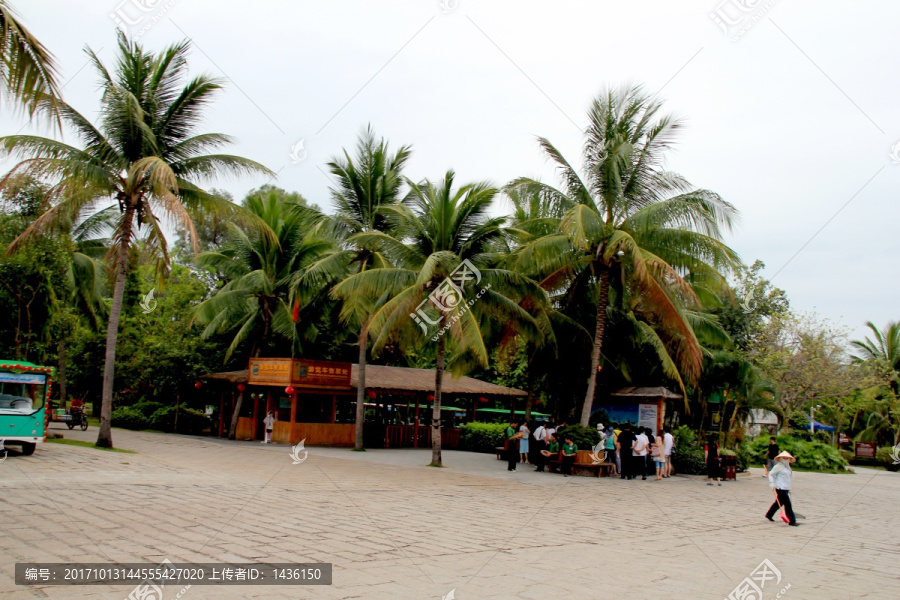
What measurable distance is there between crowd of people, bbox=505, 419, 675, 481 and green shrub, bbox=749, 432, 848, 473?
8750 mm

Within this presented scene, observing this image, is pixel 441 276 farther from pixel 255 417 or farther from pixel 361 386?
pixel 255 417

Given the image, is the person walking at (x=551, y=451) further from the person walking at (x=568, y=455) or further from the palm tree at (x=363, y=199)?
the palm tree at (x=363, y=199)

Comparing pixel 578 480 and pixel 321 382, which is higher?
pixel 321 382

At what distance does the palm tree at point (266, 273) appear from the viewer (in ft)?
82.0

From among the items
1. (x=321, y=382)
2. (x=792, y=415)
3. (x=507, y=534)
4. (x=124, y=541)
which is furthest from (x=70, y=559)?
(x=792, y=415)

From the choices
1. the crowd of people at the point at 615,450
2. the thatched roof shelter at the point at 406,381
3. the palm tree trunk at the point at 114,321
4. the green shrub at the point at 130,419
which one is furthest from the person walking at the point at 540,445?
the green shrub at the point at 130,419

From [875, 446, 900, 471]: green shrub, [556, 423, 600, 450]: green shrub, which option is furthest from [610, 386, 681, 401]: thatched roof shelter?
[875, 446, 900, 471]: green shrub

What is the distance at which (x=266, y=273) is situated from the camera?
2583cm

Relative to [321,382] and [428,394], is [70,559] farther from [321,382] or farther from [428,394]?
[428,394]

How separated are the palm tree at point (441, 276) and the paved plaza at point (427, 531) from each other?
4.06 meters

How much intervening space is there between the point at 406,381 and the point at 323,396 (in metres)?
3.31

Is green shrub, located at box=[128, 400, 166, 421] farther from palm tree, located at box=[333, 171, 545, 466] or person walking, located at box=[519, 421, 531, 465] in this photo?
person walking, located at box=[519, 421, 531, 465]

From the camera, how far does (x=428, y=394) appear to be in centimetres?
2762

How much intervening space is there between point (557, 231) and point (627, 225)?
2.00m
